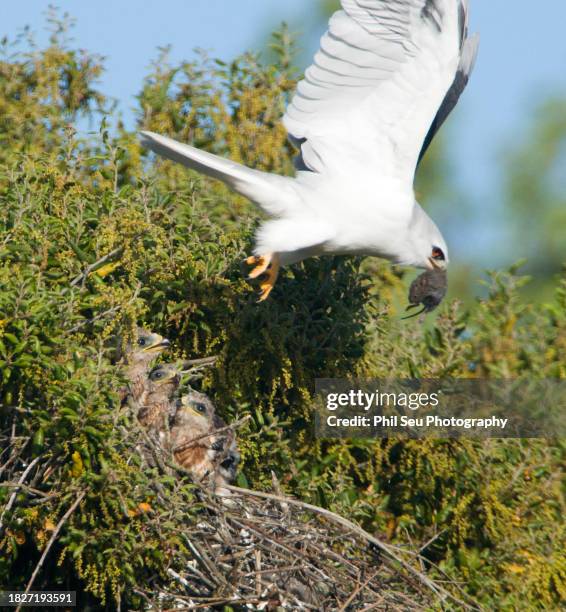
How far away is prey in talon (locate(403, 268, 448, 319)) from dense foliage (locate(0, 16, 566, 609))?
0.44 feet

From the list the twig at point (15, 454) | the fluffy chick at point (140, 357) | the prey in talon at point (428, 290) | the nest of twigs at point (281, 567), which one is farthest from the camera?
Answer: the prey in talon at point (428, 290)

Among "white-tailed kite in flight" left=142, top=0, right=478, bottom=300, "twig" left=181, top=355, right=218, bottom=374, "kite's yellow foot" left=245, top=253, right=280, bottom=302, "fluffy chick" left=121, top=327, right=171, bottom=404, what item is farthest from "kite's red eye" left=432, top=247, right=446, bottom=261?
"fluffy chick" left=121, top=327, right=171, bottom=404

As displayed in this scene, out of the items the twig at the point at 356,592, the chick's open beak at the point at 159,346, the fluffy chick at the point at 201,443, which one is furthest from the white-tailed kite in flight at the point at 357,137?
the twig at the point at 356,592

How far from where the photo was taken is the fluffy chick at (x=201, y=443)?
6422 millimetres

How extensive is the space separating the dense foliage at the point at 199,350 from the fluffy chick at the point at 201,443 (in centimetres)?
21

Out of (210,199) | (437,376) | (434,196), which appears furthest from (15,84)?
(434,196)

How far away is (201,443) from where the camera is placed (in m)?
6.52

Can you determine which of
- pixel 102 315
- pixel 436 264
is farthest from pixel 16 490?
pixel 436 264

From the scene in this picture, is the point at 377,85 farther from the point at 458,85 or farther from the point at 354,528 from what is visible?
the point at 354,528

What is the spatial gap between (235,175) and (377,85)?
A: 2.93ft

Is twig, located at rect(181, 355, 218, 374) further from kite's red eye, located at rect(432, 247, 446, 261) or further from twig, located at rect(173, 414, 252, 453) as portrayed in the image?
kite's red eye, located at rect(432, 247, 446, 261)

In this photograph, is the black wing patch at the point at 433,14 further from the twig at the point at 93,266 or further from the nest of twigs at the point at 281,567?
the nest of twigs at the point at 281,567

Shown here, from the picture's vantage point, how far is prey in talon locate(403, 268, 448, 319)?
7.74 m

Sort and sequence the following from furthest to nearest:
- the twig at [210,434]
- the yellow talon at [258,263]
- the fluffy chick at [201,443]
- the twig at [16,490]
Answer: the yellow talon at [258,263]
the fluffy chick at [201,443]
the twig at [210,434]
the twig at [16,490]
